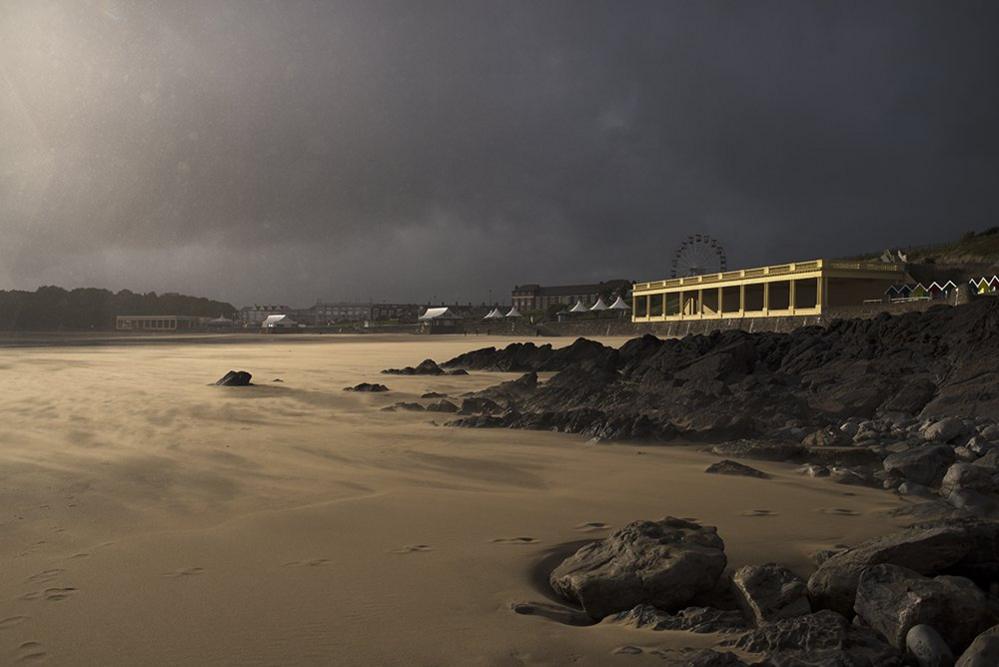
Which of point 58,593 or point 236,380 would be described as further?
point 236,380

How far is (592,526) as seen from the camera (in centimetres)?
533

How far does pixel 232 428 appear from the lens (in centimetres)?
1034

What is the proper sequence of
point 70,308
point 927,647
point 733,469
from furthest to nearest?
point 70,308, point 733,469, point 927,647

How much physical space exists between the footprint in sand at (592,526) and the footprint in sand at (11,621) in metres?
3.38

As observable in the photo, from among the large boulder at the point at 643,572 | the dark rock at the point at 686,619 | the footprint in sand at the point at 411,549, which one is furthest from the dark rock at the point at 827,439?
the dark rock at the point at 686,619

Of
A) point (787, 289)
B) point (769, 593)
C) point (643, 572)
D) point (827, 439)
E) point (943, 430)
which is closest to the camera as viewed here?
point (769, 593)

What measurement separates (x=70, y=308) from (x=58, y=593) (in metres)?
141

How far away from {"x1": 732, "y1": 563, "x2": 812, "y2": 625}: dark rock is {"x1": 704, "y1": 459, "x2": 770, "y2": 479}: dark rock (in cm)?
361

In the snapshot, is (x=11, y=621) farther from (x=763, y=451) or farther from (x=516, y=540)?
(x=763, y=451)

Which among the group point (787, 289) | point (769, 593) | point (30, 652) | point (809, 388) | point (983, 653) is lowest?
point (30, 652)

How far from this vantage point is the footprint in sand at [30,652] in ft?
10.2

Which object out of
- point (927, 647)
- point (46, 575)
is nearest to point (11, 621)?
point (46, 575)

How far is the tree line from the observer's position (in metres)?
120

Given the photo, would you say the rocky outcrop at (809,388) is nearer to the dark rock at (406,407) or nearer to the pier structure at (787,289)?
the dark rock at (406,407)
